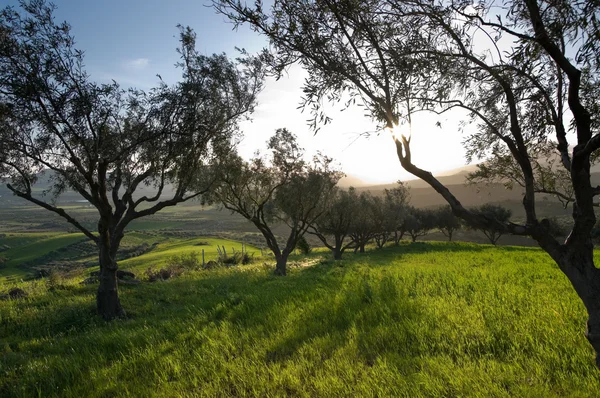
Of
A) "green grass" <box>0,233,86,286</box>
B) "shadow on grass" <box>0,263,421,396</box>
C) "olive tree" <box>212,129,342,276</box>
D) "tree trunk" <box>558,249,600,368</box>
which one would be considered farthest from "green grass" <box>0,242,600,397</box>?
"green grass" <box>0,233,86,286</box>

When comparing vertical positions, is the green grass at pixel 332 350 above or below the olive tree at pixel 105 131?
below

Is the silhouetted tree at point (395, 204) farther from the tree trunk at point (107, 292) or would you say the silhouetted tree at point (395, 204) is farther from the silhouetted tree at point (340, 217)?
the tree trunk at point (107, 292)

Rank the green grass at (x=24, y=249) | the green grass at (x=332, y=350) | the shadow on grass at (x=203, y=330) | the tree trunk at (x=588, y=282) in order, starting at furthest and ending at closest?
the green grass at (x=24, y=249)
the shadow on grass at (x=203, y=330)
the green grass at (x=332, y=350)
the tree trunk at (x=588, y=282)

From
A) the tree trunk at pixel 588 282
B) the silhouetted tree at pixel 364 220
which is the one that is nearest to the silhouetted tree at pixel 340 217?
the silhouetted tree at pixel 364 220

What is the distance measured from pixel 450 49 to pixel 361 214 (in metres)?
35.1

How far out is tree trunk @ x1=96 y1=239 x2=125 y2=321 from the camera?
11.8 m

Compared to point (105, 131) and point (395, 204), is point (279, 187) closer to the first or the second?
point (105, 131)

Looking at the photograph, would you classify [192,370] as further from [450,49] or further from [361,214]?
[361,214]

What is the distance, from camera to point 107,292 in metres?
11.9

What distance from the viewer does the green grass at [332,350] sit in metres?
4.90

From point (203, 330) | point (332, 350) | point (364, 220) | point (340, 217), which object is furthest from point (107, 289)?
point (364, 220)

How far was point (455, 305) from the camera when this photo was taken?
8.63m

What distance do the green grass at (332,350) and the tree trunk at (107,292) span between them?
3.82 ft

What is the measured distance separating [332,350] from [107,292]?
32.6 feet
